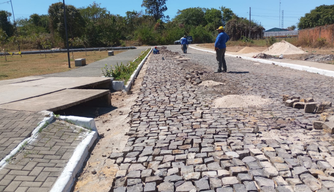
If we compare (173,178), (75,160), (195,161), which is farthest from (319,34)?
(75,160)

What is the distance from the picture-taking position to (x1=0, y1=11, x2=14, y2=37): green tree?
51.9 metres

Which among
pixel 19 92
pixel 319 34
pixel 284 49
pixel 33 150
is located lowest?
pixel 33 150

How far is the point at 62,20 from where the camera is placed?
146ft

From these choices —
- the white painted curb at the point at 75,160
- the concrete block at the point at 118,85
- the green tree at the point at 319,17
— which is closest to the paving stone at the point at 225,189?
the white painted curb at the point at 75,160

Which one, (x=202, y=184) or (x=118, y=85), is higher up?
(x=118, y=85)

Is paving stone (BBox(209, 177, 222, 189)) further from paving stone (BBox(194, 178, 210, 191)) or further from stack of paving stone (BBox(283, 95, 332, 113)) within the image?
stack of paving stone (BBox(283, 95, 332, 113))

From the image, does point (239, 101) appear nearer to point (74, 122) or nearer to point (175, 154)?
point (175, 154)

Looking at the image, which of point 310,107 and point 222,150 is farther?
point 310,107

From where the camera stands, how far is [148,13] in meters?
70.8

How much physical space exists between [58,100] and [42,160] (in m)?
2.43

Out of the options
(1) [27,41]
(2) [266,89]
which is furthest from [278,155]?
(1) [27,41]

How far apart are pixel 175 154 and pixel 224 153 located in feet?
2.16

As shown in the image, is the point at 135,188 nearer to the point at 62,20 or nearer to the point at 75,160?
the point at 75,160

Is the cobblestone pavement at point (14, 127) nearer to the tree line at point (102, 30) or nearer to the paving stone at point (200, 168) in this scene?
the paving stone at point (200, 168)
